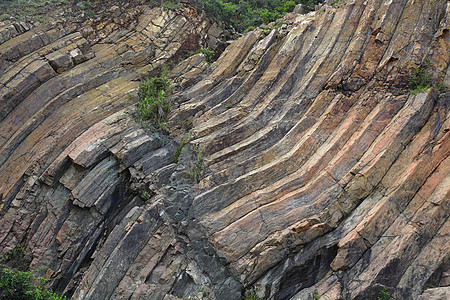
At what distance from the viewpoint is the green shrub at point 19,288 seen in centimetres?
1140

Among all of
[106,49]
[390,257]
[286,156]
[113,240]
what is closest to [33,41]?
[106,49]

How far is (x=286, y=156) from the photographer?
12.4 metres

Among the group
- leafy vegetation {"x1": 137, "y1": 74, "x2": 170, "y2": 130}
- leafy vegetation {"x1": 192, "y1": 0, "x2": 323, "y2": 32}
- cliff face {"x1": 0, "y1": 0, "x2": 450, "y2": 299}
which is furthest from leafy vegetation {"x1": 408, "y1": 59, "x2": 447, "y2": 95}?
leafy vegetation {"x1": 192, "y1": 0, "x2": 323, "y2": 32}

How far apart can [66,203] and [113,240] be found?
278cm

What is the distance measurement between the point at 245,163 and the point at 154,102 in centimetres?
509

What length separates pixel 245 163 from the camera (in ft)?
41.2

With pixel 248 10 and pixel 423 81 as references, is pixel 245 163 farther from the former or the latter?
pixel 248 10

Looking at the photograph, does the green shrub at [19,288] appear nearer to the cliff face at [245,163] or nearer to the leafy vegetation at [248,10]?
the cliff face at [245,163]

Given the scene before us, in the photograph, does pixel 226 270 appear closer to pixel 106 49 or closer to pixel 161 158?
pixel 161 158

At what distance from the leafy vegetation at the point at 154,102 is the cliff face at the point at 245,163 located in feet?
1.63

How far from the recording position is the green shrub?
11.4 meters

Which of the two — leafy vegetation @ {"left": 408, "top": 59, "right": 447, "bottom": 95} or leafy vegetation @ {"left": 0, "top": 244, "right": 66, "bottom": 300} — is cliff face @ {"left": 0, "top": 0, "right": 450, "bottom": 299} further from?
leafy vegetation @ {"left": 0, "top": 244, "right": 66, "bottom": 300}

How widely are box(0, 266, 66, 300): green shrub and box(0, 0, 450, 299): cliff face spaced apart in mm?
792

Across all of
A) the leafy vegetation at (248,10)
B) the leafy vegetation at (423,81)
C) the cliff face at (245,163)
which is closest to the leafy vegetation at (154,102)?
the cliff face at (245,163)
